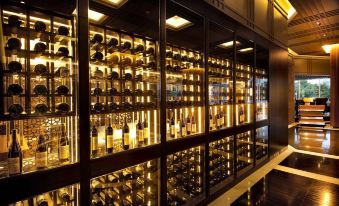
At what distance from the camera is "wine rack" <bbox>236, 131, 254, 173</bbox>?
12.7 ft

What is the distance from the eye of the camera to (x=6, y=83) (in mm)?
1374

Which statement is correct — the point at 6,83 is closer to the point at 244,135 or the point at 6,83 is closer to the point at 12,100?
the point at 12,100

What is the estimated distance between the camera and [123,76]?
1988mm

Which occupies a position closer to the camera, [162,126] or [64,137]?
[64,137]

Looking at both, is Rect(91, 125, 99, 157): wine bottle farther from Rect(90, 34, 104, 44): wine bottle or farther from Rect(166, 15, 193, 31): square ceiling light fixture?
Rect(166, 15, 193, 31): square ceiling light fixture

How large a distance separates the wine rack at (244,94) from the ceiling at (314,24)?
2252mm

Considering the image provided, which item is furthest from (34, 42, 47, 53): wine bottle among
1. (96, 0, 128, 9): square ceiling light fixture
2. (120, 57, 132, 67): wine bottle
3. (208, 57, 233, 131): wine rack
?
(208, 57, 233, 131): wine rack

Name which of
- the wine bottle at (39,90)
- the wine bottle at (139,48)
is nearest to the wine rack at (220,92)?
the wine bottle at (139,48)

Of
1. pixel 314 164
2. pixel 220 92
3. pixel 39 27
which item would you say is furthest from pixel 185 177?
pixel 314 164

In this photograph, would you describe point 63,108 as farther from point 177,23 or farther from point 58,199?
point 177,23

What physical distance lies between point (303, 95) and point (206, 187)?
1434cm

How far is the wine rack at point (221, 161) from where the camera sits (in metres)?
3.16

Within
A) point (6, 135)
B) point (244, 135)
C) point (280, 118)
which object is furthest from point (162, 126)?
point (280, 118)

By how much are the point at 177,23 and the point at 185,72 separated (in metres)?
0.64
